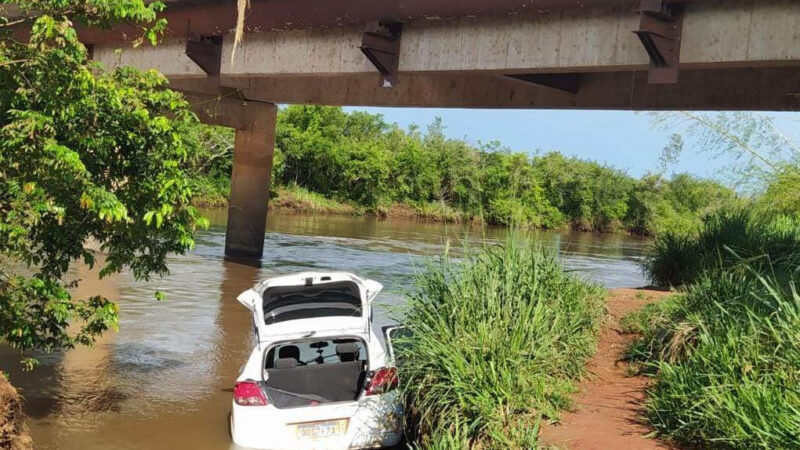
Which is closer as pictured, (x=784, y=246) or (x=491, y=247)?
(x=491, y=247)

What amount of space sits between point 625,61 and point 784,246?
3608 millimetres

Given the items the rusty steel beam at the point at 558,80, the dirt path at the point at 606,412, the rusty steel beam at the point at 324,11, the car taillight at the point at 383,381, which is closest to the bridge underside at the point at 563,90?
the rusty steel beam at the point at 558,80

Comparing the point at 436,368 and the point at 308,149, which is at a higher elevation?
the point at 308,149

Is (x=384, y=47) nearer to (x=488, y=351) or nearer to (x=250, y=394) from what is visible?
(x=250, y=394)

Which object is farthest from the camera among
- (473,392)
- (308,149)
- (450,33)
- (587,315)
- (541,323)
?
(308,149)

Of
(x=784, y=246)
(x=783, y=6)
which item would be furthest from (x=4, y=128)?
(x=784, y=246)

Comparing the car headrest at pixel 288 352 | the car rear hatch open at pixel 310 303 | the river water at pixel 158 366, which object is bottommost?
the river water at pixel 158 366

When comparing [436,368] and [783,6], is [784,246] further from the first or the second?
[436,368]

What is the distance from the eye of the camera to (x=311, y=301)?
8359mm

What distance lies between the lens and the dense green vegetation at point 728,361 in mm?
5680

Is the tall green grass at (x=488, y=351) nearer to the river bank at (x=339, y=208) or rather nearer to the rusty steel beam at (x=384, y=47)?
the rusty steel beam at (x=384, y=47)

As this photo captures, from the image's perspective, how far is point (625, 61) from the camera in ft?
39.7

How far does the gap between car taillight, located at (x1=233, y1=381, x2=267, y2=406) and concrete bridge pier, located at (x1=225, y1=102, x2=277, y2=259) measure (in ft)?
61.0

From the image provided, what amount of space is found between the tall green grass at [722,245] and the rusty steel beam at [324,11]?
13.6 ft
